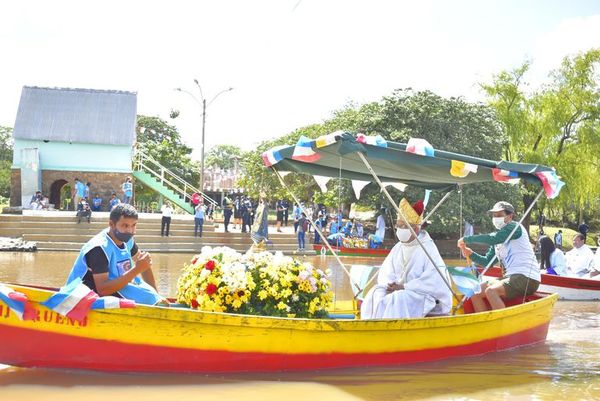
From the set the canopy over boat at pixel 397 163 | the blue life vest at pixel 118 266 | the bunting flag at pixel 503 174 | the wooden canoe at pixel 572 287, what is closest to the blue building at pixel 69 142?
the wooden canoe at pixel 572 287

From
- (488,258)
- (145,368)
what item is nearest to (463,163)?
(488,258)

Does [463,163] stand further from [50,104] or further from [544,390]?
[50,104]

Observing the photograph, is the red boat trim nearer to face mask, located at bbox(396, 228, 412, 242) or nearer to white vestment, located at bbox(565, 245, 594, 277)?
face mask, located at bbox(396, 228, 412, 242)

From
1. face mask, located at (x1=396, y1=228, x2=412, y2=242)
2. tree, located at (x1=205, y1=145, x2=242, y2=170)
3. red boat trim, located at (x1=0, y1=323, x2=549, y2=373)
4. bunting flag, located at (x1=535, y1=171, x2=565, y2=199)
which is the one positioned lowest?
red boat trim, located at (x1=0, y1=323, x2=549, y2=373)

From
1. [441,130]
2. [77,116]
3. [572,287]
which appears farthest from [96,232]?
[572,287]

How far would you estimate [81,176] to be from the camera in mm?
35969

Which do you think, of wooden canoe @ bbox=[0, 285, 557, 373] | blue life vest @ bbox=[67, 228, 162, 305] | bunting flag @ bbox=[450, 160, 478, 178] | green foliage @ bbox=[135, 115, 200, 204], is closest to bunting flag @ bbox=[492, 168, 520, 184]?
bunting flag @ bbox=[450, 160, 478, 178]

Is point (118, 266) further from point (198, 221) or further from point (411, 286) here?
point (198, 221)

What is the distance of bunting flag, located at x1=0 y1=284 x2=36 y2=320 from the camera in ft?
21.8

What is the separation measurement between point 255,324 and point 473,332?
319 cm

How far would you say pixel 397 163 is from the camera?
891cm

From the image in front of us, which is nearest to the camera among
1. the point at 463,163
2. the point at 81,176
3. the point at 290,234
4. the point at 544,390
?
the point at 544,390

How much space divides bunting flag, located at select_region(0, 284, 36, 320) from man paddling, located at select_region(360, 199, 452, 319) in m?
4.15

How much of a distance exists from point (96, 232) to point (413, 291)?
21717mm
